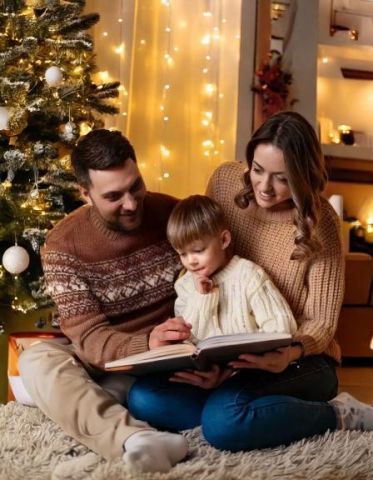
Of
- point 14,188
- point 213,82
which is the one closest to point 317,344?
point 14,188

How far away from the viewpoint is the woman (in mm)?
1529

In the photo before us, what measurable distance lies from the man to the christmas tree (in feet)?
1.59

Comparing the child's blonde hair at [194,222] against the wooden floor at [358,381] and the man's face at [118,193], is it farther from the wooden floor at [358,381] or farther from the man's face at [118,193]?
the wooden floor at [358,381]

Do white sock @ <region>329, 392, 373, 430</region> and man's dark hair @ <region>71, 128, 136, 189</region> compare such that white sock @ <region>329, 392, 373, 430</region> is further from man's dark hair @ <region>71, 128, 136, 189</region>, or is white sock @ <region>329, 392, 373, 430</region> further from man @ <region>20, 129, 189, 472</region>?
man's dark hair @ <region>71, 128, 136, 189</region>

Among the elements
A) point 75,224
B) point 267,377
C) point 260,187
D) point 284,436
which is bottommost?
point 284,436

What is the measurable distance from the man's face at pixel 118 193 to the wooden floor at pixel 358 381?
4.56 feet

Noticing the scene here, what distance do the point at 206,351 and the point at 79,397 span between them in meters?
0.40

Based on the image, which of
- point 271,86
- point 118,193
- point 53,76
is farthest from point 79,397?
point 271,86

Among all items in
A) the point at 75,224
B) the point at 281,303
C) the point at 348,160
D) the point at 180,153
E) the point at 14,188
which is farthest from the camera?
the point at 348,160

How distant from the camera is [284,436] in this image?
155 cm

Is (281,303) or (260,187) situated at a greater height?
(260,187)

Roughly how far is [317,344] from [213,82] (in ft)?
8.06

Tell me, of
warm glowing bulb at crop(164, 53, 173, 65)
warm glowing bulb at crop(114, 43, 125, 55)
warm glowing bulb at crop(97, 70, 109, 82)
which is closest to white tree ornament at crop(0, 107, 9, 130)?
warm glowing bulb at crop(97, 70, 109, 82)

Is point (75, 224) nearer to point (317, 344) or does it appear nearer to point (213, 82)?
point (317, 344)
